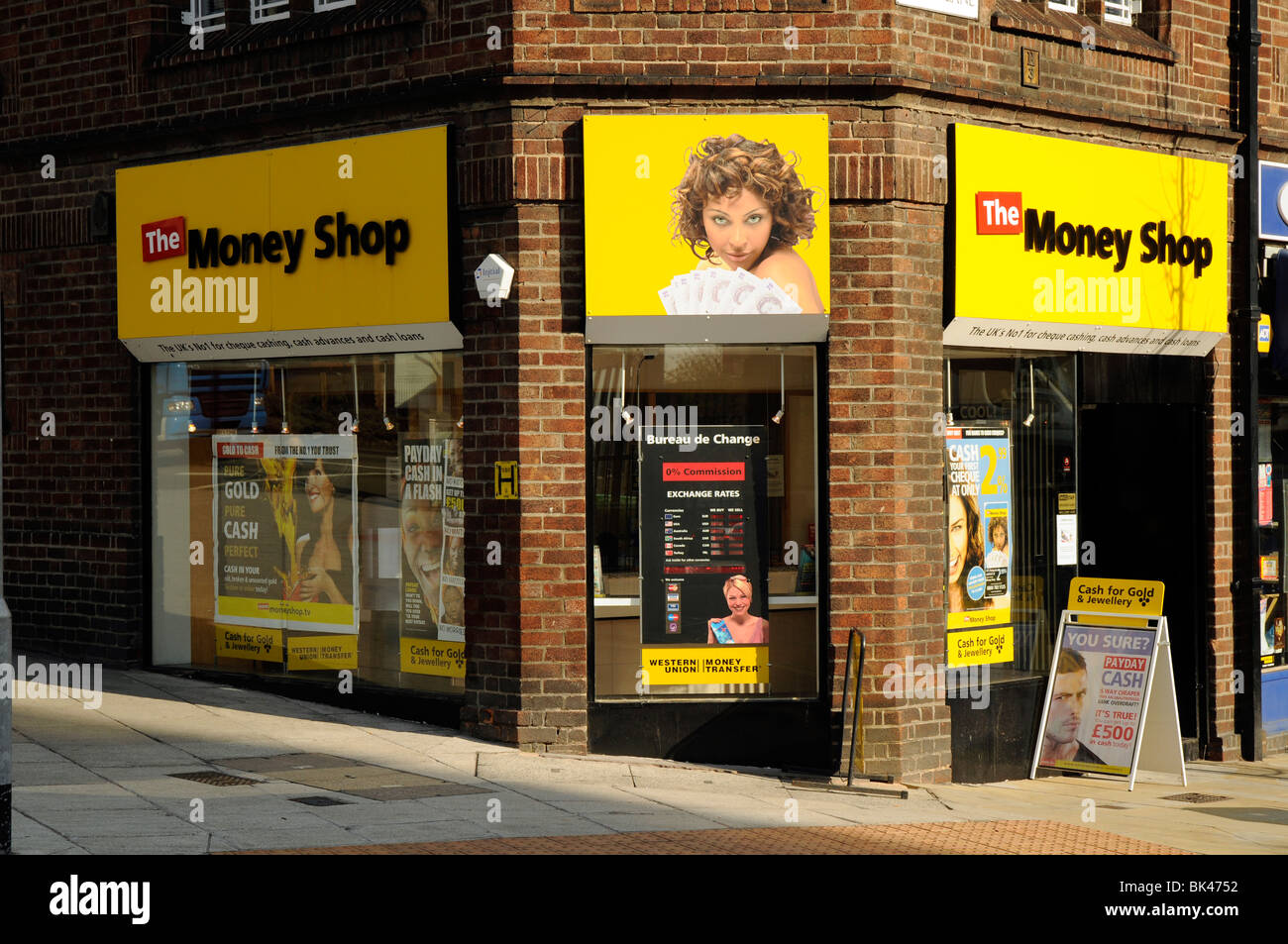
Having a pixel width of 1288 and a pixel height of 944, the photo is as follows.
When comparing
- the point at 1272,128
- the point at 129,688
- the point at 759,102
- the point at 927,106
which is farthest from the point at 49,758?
the point at 1272,128

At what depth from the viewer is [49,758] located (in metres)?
9.80

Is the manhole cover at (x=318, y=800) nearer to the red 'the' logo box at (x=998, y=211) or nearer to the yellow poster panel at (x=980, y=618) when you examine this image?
the yellow poster panel at (x=980, y=618)

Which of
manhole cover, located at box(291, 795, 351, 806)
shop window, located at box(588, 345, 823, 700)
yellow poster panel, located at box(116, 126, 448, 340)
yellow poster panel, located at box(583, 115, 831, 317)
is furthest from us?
yellow poster panel, located at box(116, 126, 448, 340)

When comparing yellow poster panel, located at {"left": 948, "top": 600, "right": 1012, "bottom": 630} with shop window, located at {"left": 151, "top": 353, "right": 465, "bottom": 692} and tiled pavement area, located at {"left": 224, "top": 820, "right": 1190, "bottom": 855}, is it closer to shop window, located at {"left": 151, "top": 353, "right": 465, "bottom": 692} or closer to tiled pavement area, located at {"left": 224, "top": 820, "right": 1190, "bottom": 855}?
tiled pavement area, located at {"left": 224, "top": 820, "right": 1190, "bottom": 855}

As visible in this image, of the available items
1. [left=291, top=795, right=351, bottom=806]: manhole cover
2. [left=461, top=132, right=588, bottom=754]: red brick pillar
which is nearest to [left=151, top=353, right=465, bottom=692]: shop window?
[left=461, top=132, right=588, bottom=754]: red brick pillar

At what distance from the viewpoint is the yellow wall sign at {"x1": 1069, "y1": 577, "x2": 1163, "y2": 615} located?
11.5 m

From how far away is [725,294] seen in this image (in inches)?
419

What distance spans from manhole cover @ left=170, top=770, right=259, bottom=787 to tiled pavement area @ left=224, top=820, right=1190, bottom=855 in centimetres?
194

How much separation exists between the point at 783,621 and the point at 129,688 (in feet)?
17.1

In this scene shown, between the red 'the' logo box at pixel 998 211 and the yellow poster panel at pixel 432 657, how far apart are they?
15.8ft

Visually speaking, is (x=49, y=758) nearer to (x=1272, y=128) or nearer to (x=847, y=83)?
(x=847, y=83)

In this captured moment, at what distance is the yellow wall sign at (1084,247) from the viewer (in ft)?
36.6

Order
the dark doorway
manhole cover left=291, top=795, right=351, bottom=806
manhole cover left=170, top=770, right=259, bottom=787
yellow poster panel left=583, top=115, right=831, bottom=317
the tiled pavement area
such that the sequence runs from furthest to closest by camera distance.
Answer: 1. the dark doorway
2. yellow poster panel left=583, top=115, right=831, bottom=317
3. manhole cover left=170, top=770, right=259, bottom=787
4. manhole cover left=291, top=795, right=351, bottom=806
5. the tiled pavement area

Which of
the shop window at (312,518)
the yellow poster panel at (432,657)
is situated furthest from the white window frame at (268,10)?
the yellow poster panel at (432,657)
